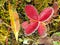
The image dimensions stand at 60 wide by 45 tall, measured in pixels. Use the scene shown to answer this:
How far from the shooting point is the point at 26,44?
0.73 metres

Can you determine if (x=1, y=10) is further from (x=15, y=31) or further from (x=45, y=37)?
(x=45, y=37)

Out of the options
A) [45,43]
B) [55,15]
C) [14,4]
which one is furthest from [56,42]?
[14,4]

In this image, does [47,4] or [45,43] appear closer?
[45,43]

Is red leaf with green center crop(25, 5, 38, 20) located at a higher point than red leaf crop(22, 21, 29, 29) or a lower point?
higher

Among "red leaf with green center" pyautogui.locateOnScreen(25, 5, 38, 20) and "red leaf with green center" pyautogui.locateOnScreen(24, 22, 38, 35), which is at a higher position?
"red leaf with green center" pyautogui.locateOnScreen(25, 5, 38, 20)

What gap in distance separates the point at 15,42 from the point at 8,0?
20 cm

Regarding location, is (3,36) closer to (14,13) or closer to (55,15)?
(14,13)

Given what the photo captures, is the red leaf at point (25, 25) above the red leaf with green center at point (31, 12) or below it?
below

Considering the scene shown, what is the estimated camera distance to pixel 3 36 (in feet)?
2.46

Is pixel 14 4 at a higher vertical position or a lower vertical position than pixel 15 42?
higher

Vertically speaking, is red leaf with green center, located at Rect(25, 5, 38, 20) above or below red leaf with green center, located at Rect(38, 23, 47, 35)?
above

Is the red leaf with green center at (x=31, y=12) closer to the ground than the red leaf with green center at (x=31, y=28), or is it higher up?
higher up

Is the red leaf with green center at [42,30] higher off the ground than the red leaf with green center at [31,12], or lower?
lower

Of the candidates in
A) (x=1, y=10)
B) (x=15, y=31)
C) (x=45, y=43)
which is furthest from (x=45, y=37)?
(x=1, y=10)
